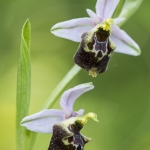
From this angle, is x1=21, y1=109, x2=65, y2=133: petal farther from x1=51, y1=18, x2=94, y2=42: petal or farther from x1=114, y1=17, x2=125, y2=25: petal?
x1=114, y1=17, x2=125, y2=25: petal

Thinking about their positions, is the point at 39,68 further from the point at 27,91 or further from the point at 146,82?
the point at 27,91

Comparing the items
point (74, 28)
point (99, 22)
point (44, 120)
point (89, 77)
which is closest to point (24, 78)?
point (44, 120)

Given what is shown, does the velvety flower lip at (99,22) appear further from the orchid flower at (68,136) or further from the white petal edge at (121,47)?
the orchid flower at (68,136)

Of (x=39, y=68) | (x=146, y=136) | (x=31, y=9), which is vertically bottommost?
(x=146, y=136)

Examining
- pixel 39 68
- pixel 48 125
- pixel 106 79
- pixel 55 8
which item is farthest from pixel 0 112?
pixel 48 125

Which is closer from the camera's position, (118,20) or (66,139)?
(66,139)

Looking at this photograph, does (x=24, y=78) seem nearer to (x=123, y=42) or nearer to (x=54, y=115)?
(x=54, y=115)

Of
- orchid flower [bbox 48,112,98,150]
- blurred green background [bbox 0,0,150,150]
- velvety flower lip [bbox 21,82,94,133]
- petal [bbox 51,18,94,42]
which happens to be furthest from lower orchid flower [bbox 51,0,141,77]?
blurred green background [bbox 0,0,150,150]
